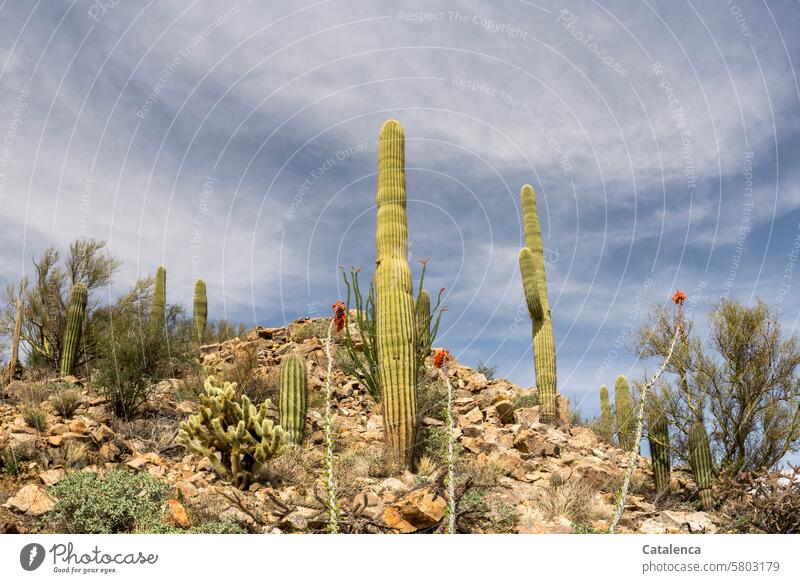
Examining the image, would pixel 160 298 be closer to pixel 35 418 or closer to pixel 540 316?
pixel 35 418

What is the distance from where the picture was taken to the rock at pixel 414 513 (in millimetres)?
6930

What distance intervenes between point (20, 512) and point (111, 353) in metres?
7.44

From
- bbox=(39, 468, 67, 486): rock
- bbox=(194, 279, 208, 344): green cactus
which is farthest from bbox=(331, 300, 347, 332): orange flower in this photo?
bbox=(194, 279, 208, 344): green cactus

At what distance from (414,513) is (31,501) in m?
4.83

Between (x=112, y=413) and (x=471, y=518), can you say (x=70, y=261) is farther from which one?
(x=471, y=518)

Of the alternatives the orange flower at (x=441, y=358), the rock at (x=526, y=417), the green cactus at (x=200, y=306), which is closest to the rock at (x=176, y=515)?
the orange flower at (x=441, y=358)

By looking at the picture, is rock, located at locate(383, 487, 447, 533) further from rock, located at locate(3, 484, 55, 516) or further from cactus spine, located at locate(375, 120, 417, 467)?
rock, located at locate(3, 484, 55, 516)

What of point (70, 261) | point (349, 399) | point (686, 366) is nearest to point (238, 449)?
point (349, 399)

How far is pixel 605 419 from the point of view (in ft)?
64.3

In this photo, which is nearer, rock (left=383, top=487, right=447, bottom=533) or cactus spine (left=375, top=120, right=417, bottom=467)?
rock (left=383, top=487, right=447, bottom=533)

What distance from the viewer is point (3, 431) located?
10.3 m

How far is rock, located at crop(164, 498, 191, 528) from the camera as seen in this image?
7.28m

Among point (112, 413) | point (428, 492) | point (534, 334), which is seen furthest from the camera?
point (534, 334)

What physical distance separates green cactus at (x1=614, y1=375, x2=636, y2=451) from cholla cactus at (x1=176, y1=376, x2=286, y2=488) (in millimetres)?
6957
